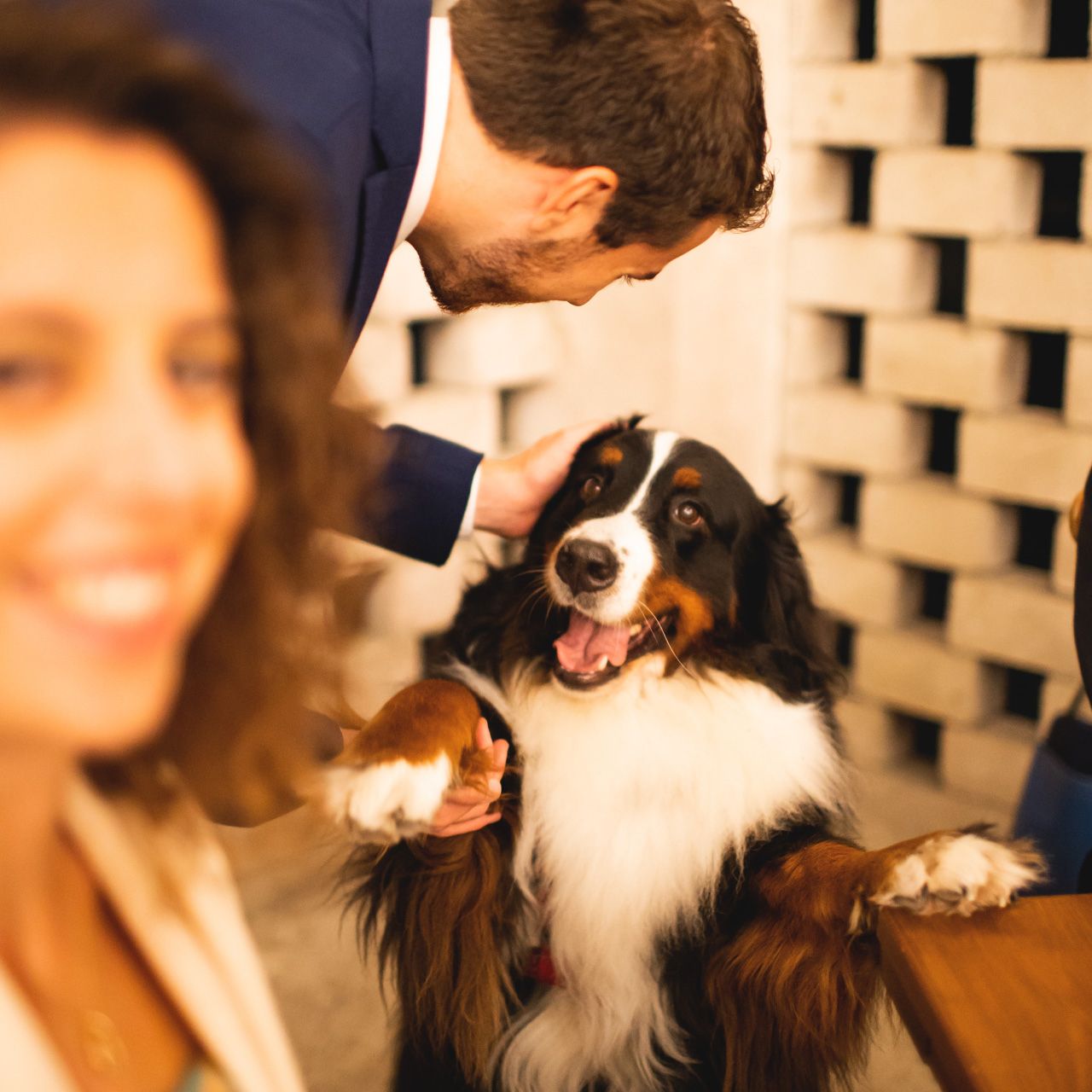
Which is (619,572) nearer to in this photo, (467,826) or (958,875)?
(467,826)

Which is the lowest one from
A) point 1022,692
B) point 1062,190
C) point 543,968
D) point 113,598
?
point 1022,692

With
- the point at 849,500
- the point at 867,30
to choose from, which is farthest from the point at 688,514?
the point at 867,30

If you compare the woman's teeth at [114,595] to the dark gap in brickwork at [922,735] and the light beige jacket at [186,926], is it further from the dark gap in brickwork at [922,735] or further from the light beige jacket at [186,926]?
the dark gap in brickwork at [922,735]

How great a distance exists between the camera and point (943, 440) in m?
2.61

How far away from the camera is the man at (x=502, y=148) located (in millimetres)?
1106

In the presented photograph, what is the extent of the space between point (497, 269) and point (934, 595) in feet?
→ 5.47

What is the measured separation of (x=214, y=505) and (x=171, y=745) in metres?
0.20

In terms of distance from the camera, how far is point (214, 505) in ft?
1.59

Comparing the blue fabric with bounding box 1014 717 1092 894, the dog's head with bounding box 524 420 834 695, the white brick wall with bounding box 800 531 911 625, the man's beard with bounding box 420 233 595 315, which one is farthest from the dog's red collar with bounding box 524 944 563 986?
the white brick wall with bounding box 800 531 911 625

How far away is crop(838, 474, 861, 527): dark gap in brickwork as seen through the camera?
284 cm

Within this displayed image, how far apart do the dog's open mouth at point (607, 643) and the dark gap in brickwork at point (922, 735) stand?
4.94 ft

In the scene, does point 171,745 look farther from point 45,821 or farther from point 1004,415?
point 1004,415

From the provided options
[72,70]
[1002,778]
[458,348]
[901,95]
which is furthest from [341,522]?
[1002,778]

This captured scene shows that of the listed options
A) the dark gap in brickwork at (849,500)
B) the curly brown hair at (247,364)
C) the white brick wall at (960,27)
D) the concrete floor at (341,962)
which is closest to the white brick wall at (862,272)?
the white brick wall at (960,27)
